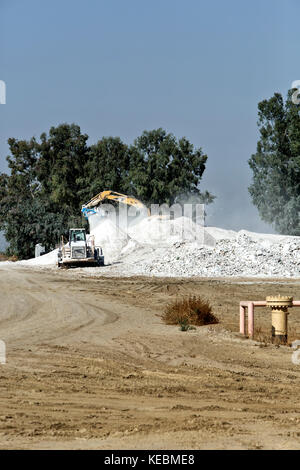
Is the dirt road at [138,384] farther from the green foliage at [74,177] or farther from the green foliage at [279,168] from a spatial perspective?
the green foliage at [74,177]

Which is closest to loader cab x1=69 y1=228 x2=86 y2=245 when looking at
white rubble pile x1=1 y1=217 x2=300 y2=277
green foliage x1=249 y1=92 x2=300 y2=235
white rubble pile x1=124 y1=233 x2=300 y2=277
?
white rubble pile x1=1 y1=217 x2=300 y2=277

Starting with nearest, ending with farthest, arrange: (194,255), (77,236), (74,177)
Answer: (194,255) < (77,236) < (74,177)

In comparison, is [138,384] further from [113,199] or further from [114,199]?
[113,199]

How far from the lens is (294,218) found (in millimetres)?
61125

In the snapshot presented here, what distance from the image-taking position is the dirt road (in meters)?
7.00

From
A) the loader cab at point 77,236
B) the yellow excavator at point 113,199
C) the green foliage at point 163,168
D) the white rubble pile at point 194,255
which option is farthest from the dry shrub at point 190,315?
the green foliage at point 163,168

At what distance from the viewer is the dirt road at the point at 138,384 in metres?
7.00

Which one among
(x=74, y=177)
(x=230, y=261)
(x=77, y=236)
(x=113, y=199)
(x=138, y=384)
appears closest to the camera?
(x=138, y=384)

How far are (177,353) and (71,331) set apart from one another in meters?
3.86

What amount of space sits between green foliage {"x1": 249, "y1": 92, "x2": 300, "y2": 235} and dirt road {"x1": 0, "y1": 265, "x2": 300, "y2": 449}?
137 ft

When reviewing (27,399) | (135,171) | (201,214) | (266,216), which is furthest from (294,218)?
(27,399)

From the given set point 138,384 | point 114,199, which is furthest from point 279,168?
point 138,384

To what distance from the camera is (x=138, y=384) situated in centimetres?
1008

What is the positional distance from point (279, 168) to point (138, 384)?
5375 centimetres
